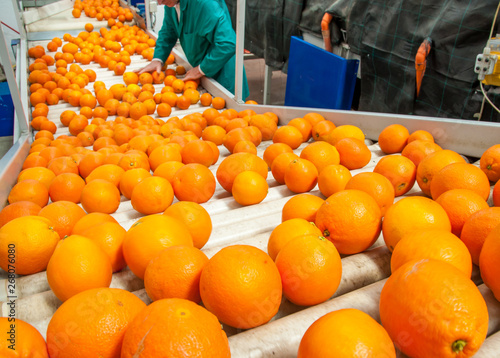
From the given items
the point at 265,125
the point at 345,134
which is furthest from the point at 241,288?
the point at 265,125

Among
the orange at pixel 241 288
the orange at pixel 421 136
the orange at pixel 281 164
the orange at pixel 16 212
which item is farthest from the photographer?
the orange at pixel 421 136

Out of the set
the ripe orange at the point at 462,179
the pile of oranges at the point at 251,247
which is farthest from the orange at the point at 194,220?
the ripe orange at the point at 462,179

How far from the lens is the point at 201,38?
4262 millimetres

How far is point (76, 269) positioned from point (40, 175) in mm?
1015

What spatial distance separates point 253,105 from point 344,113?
894 mm

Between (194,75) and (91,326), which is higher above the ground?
(91,326)

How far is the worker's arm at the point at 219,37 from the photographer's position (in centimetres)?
388

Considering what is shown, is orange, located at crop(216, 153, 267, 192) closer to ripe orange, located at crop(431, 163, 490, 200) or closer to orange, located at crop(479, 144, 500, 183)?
ripe orange, located at crop(431, 163, 490, 200)

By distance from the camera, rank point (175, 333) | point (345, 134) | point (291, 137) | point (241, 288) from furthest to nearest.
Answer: point (291, 137) < point (345, 134) < point (241, 288) < point (175, 333)

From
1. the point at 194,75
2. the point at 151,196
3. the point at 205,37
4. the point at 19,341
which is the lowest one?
the point at 194,75

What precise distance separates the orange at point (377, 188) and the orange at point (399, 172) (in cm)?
19

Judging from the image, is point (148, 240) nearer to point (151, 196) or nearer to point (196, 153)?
point (151, 196)

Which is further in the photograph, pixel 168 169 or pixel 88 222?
pixel 168 169

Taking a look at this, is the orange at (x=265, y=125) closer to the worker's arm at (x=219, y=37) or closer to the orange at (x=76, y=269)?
the orange at (x=76, y=269)
